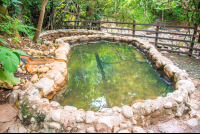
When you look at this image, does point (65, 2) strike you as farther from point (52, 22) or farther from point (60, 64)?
point (60, 64)

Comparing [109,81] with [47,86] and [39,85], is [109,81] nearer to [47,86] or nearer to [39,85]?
[47,86]

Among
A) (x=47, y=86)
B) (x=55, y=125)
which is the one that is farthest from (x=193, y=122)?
(x=47, y=86)

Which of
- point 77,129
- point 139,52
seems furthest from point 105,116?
point 139,52

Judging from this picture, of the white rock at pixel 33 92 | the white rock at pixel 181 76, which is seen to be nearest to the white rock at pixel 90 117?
the white rock at pixel 33 92

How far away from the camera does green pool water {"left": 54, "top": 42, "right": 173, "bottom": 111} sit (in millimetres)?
2473

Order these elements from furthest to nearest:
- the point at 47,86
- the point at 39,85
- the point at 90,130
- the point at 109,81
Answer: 1. the point at 109,81
2. the point at 47,86
3. the point at 39,85
4. the point at 90,130

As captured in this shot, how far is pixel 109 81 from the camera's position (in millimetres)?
3061

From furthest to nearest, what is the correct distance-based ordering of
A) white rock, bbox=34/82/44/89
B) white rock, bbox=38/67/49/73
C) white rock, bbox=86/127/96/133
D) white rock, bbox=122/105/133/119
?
white rock, bbox=38/67/49/73
white rock, bbox=34/82/44/89
white rock, bbox=122/105/133/119
white rock, bbox=86/127/96/133

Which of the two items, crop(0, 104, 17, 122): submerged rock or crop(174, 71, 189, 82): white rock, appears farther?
crop(174, 71, 189, 82): white rock

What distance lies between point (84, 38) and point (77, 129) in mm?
5077

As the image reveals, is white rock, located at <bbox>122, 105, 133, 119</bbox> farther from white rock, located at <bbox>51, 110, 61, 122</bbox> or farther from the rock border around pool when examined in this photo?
white rock, located at <bbox>51, 110, 61, 122</bbox>

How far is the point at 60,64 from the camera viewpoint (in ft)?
10.5

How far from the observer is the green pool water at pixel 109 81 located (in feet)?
8.11

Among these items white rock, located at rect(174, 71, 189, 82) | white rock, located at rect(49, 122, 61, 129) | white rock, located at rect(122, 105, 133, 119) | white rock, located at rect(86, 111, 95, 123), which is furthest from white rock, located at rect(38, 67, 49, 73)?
white rock, located at rect(174, 71, 189, 82)
